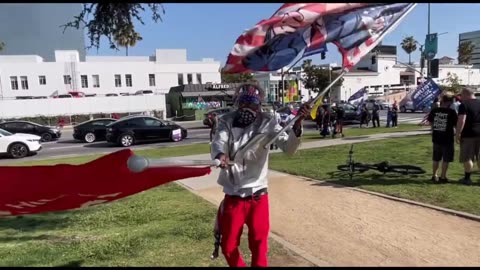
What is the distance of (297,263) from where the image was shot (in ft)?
15.4

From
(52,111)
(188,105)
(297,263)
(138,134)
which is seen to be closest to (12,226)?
(297,263)

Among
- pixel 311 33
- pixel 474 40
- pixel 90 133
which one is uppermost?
pixel 474 40

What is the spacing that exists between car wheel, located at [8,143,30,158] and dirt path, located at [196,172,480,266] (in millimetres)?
14545

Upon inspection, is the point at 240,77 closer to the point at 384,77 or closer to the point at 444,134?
the point at 384,77

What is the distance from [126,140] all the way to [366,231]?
18532 mm

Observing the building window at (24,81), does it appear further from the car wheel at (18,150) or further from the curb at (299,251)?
the curb at (299,251)

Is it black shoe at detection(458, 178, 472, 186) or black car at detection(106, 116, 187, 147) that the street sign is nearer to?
black car at detection(106, 116, 187, 147)

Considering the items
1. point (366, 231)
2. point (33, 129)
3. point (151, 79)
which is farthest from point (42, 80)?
point (366, 231)

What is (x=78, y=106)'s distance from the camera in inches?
1881

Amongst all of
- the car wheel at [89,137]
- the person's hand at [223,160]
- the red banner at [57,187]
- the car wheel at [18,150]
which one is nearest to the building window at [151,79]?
the car wheel at [89,137]

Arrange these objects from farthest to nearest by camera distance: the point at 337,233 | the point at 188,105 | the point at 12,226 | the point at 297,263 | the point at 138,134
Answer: the point at 188,105, the point at 138,134, the point at 12,226, the point at 337,233, the point at 297,263

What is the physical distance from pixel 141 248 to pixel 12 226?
2938mm

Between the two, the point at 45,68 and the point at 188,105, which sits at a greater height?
the point at 45,68

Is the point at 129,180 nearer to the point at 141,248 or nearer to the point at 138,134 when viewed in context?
the point at 141,248
